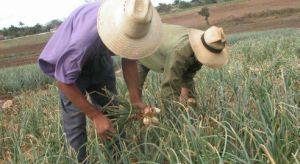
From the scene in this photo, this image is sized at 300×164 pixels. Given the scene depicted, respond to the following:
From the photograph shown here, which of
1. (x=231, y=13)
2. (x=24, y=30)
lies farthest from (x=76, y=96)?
(x=24, y=30)

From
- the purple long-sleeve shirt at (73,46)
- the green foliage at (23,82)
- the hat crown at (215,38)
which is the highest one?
the purple long-sleeve shirt at (73,46)

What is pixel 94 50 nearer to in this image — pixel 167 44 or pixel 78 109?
pixel 78 109

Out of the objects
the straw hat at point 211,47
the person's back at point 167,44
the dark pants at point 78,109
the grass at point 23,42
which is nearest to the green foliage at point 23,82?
the person's back at point 167,44

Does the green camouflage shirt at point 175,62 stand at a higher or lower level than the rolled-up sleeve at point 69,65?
lower

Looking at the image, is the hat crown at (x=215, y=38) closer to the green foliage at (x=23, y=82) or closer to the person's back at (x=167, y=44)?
the person's back at (x=167, y=44)

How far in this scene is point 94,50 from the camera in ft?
8.11

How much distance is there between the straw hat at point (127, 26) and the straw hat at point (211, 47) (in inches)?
29.0

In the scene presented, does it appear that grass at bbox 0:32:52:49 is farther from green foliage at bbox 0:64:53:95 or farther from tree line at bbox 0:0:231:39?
green foliage at bbox 0:64:53:95

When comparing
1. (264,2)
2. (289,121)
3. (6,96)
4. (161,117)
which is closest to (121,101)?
(161,117)

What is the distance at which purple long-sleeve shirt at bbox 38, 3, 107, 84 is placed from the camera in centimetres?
238

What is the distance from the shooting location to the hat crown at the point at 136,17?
87.9 inches

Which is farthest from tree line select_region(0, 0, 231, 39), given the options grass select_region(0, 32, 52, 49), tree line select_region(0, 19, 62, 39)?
grass select_region(0, 32, 52, 49)

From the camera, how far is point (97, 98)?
3.09 metres

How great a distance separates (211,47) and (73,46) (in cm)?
99
